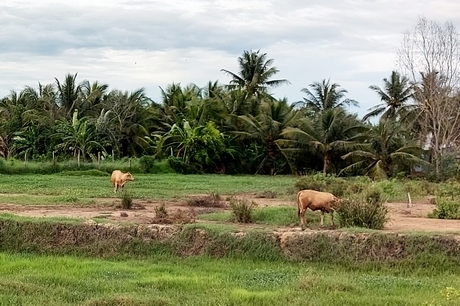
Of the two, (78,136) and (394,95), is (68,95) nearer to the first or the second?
(78,136)

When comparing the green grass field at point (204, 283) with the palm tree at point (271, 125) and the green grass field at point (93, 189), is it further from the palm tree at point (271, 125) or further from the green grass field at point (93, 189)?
the palm tree at point (271, 125)

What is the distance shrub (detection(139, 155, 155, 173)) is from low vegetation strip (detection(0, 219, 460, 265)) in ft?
62.9

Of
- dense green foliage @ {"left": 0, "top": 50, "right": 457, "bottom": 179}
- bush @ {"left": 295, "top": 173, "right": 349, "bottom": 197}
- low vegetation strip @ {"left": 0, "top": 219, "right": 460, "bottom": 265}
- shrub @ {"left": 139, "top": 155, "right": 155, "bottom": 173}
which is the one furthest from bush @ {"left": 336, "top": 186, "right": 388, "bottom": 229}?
shrub @ {"left": 139, "top": 155, "right": 155, "bottom": 173}

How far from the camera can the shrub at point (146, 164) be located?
30141 millimetres

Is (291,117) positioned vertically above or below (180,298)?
above

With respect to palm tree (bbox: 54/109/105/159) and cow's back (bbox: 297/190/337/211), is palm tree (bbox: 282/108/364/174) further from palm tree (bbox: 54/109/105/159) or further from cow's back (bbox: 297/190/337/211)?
cow's back (bbox: 297/190/337/211)

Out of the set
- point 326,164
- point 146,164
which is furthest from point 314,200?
point 326,164

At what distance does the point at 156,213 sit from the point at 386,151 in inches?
718

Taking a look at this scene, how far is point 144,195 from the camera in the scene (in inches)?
738

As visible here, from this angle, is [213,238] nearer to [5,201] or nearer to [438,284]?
[438,284]

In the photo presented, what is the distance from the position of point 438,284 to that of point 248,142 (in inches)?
1078

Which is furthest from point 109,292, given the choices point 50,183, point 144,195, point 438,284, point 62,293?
point 50,183

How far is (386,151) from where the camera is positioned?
94.0ft

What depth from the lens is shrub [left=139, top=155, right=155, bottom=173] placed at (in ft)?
98.9
